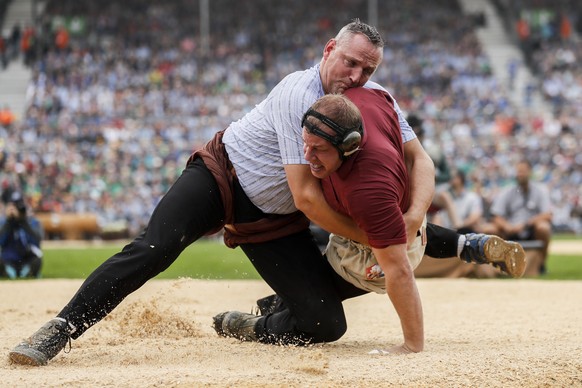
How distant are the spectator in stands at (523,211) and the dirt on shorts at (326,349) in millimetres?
3708

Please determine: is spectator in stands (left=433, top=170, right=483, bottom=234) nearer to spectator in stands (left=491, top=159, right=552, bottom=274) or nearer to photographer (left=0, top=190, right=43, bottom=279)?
spectator in stands (left=491, top=159, right=552, bottom=274)

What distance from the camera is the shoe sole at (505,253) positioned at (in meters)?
5.67

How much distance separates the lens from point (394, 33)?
35.5 meters

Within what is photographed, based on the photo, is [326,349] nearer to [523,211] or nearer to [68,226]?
[523,211]

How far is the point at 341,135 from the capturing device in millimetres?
4570

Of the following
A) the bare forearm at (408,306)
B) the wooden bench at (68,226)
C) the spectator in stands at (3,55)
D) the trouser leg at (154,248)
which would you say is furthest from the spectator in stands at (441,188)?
the spectator in stands at (3,55)

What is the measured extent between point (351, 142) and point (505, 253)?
1.70 meters

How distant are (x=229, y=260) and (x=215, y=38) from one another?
21498mm

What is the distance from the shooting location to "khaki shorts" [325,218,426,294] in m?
5.14

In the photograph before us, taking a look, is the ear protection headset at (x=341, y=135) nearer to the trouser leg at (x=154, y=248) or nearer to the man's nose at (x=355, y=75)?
the man's nose at (x=355, y=75)

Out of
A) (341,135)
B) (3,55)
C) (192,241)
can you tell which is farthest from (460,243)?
(3,55)

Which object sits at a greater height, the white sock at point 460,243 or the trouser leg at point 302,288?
the white sock at point 460,243

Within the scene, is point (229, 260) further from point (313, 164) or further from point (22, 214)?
point (313, 164)

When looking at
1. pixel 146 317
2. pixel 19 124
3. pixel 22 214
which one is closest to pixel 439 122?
pixel 19 124
